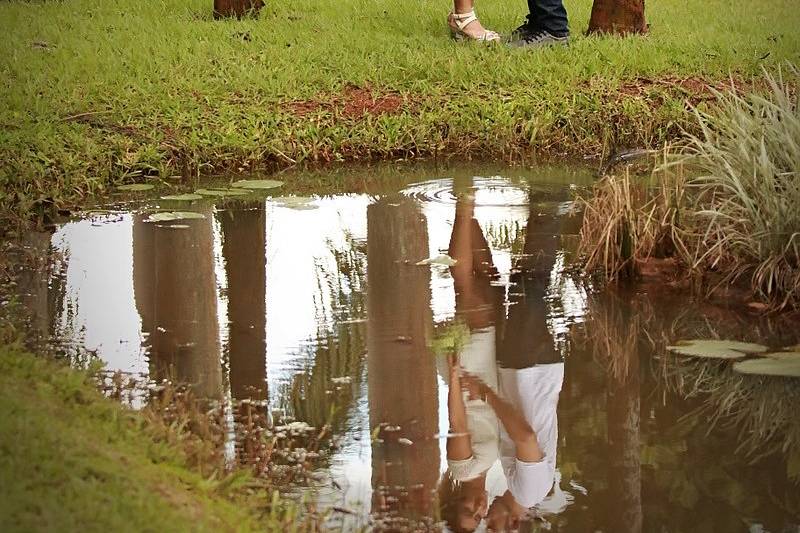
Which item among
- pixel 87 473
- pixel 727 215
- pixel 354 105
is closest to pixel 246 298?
pixel 727 215

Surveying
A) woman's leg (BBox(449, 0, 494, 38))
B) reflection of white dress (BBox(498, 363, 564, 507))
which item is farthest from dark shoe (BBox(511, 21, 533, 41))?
reflection of white dress (BBox(498, 363, 564, 507))

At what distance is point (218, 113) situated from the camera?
30.5 ft

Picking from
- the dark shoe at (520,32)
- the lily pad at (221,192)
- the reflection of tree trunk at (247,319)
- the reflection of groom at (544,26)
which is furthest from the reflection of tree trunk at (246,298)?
the dark shoe at (520,32)

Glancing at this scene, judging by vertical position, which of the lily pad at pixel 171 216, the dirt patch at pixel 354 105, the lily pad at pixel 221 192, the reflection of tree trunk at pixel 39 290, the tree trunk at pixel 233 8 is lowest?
the reflection of tree trunk at pixel 39 290

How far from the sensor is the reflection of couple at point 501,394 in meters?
4.02

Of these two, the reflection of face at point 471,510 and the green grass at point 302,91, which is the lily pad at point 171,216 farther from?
the reflection of face at point 471,510

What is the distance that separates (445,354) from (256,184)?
11.2 feet

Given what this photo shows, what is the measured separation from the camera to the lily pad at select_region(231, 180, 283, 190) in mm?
8312

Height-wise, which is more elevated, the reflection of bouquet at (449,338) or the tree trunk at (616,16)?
the tree trunk at (616,16)

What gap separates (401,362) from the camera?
5086mm

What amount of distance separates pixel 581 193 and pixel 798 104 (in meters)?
2.15

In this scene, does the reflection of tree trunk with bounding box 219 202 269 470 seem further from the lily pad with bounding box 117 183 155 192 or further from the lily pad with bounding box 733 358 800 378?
the lily pad with bounding box 733 358 800 378

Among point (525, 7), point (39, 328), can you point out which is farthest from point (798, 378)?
point (525, 7)

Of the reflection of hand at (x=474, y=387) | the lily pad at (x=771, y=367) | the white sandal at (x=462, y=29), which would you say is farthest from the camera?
the white sandal at (x=462, y=29)
